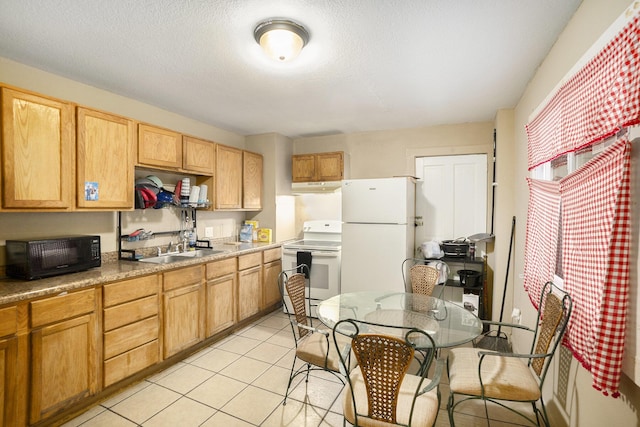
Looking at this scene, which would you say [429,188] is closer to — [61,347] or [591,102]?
[591,102]

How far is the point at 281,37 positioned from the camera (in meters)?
1.85

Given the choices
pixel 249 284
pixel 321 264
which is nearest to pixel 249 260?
pixel 249 284

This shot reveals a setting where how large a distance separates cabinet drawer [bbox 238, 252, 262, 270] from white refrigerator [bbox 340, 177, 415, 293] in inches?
41.1

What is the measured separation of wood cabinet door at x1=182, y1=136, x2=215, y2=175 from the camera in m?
3.33

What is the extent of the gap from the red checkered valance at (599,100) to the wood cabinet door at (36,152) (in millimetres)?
3218

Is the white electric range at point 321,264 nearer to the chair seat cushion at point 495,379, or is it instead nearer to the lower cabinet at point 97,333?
the lower cabinet at point 97,333

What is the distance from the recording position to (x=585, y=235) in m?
1.45

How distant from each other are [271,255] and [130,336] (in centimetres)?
195

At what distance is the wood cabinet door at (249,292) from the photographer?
3.61 m

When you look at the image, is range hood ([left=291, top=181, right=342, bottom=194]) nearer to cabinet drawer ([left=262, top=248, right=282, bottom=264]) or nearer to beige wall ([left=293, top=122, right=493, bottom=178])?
beige wall ([left=293, top=122, right=493, bottom=178])

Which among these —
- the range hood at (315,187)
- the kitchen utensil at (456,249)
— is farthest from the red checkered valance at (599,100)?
the range hood at (315,187)

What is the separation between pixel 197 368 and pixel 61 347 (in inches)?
42.3

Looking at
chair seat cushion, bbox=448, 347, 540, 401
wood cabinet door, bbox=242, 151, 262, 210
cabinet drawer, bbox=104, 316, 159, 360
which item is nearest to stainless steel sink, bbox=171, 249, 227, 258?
wood cabinet door, bbox=242, 151, 262, 210

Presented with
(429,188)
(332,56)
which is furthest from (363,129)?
(332,56)
